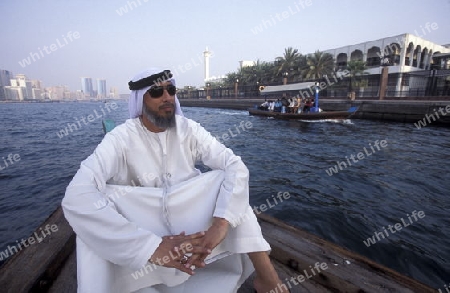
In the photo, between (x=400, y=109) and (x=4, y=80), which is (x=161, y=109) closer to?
(x=400, y=109)

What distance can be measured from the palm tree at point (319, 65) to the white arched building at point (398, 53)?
2243 millimetres

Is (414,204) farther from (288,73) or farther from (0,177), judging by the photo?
(288,73)

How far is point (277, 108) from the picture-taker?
856 inches

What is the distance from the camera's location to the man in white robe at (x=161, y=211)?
4.15ft

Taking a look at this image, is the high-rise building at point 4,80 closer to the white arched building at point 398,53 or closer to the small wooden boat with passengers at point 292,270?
the white arched building at point 398,53

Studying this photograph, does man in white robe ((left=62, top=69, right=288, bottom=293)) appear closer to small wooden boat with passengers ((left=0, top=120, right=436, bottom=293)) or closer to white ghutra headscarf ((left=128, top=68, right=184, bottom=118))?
white ghutra headscarf ((left=128, top=68, right=184, bottom=118))

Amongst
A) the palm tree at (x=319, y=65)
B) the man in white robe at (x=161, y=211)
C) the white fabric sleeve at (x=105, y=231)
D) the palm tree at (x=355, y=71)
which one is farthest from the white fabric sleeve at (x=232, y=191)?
the palm tree at (x=319, y=65)

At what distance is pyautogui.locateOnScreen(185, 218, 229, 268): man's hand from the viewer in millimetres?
1338

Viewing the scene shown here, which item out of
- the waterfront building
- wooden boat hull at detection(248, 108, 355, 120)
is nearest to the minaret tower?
wooden boat hull at detection(248, 108, 355, 120)

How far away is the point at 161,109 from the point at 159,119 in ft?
0.32

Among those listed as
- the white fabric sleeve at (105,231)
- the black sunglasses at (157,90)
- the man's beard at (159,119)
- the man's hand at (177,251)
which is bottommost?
the man's hand at (177,251)

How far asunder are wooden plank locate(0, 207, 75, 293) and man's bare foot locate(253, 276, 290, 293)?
1530mm

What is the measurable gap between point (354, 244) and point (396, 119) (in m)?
19.9

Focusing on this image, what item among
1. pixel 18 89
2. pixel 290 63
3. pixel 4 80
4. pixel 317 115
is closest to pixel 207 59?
pixel 290 63
